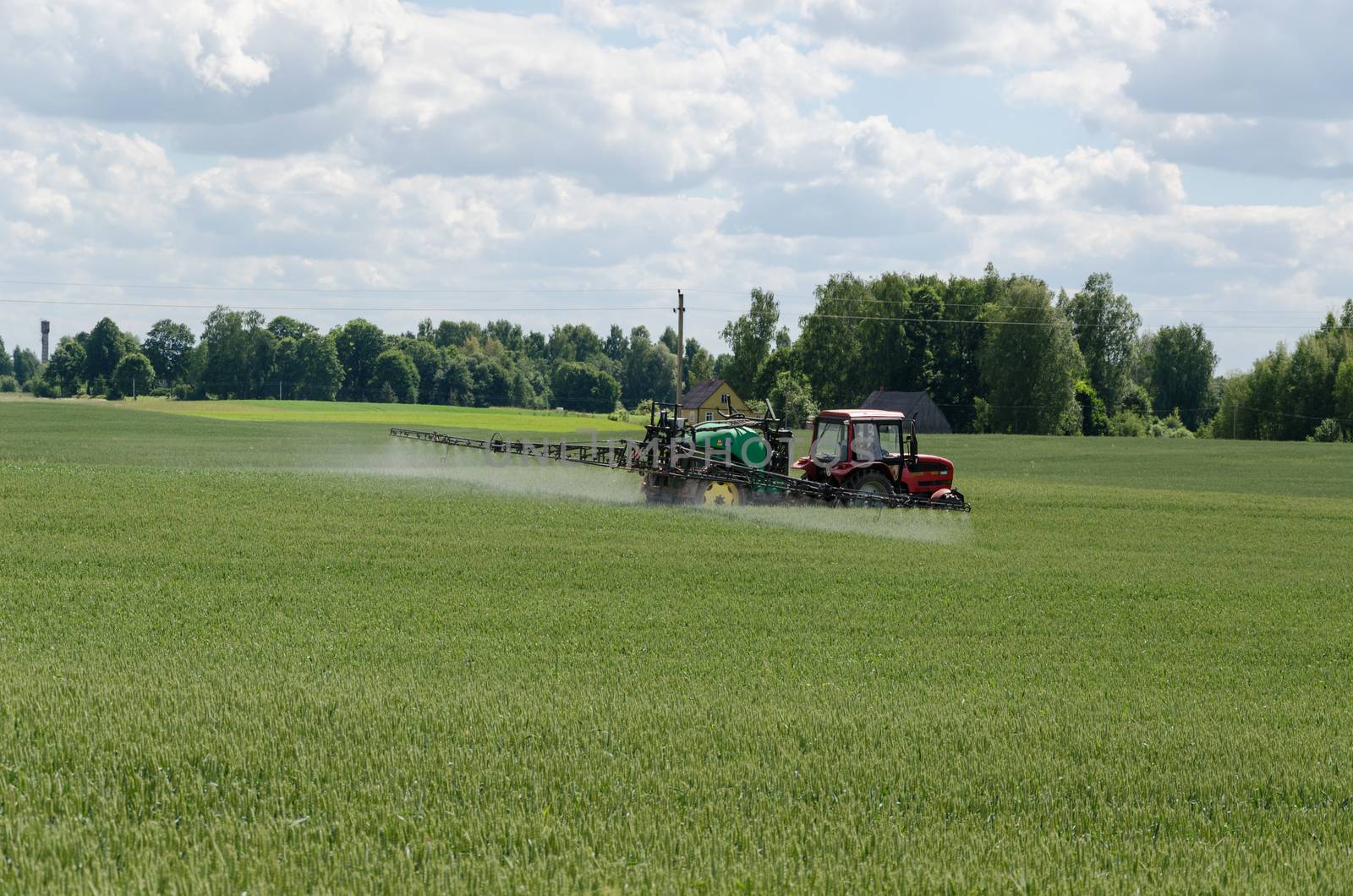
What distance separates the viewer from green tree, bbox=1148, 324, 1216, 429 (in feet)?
419

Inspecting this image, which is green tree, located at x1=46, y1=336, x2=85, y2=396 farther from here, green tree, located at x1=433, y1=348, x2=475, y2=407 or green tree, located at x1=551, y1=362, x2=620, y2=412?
green tree, located at x1=551, y1=362, x2=620, y2=412

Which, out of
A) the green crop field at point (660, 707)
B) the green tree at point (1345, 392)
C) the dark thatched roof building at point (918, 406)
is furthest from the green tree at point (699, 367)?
the green crop field at point (660, 707)

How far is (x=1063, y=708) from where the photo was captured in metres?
10.8

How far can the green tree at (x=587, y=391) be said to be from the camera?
154m

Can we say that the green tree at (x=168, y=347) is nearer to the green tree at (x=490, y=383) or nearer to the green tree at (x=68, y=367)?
the green tree at (x=68, y=367)

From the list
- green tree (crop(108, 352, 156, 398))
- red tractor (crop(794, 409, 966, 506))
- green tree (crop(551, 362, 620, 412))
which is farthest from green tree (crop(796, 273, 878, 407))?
red tractor (crop(794, 409, 966, 506))

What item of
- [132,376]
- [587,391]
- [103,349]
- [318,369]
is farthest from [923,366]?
[103,349]

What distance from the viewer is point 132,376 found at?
136 meters

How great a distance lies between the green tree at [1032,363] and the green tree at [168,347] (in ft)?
302

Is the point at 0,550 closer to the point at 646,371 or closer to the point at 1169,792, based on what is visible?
the point at 1169,792

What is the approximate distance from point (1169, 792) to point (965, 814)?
1593 millimetres

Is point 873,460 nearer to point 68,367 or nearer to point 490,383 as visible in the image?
point 490,383

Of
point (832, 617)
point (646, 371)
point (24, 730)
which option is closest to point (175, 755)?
point (24, 730)

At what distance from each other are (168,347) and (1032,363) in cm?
9808
